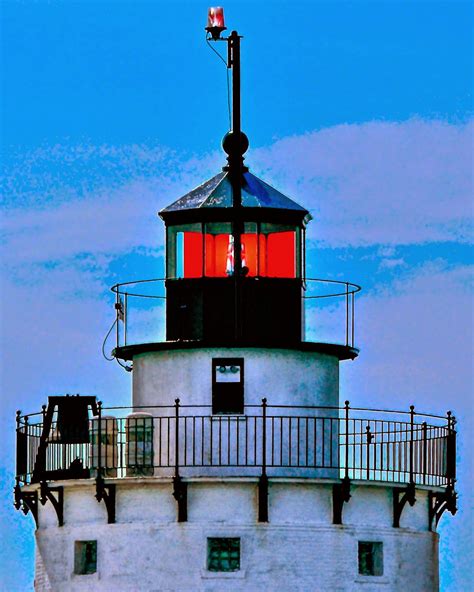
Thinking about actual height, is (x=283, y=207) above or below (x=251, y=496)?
above

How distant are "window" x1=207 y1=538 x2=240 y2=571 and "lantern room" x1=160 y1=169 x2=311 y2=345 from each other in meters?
3.30

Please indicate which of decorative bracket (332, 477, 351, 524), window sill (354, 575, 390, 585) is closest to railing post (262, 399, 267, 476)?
decorative bracket (332, 477, 351, 524)

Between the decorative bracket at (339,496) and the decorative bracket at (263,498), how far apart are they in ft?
3.87

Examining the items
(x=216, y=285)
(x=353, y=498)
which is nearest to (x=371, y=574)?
(x=353, y=498)

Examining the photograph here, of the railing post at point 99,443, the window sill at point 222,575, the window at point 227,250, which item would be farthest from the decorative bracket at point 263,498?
the window at point 227,250

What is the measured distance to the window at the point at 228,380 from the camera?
49.8 metres

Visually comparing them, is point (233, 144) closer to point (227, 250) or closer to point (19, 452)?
point (227, 250)

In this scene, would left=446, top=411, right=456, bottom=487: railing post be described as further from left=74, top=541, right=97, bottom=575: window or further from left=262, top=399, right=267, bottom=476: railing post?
left=74, top=541, right=97, bottom=575: window

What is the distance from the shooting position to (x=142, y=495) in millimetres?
49312

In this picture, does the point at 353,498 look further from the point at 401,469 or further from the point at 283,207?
the point at 283,207

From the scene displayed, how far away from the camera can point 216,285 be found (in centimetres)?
4984

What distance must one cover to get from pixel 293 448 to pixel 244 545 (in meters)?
1.89

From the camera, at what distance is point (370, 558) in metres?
49.8

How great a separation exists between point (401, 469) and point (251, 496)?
8.46 ft
